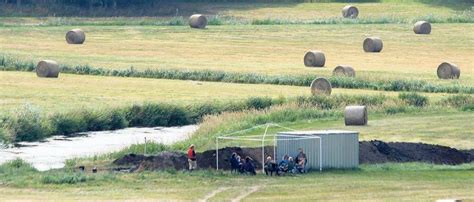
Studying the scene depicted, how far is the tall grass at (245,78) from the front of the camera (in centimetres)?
6912

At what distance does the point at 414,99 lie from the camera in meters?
62.4

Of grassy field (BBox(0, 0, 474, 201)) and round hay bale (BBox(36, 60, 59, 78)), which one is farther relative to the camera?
round hay bale (BBox(36, 60, 59, 78))

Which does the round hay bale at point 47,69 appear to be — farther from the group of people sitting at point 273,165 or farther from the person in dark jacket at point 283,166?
the person in dark jacket at point 283,166

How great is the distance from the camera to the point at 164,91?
6738cm

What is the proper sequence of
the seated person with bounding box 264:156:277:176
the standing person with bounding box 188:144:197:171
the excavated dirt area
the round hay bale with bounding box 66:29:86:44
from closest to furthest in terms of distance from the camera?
the seated person with bounding box 264:156:277:176 < the standing person with bounding box 188:144:197:171 < the excavated dirt area < the round hay bale with bounding box 66:29:86:44

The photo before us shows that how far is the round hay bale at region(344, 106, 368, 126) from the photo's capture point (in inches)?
2144

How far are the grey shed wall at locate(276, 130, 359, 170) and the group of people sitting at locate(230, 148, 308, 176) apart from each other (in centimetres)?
53

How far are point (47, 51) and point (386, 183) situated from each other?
4808 cm

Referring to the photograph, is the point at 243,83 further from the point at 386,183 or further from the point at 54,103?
the point at 386,183

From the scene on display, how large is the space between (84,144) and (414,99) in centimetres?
1567

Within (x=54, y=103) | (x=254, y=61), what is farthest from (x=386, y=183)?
(x=254, y=61)

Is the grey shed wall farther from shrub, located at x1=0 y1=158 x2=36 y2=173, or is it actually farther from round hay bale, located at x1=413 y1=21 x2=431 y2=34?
round hay bale, located at x1=413 y1=21 x2=431 y2=34

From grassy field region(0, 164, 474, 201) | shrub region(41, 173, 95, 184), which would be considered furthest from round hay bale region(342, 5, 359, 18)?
shrub region(41, 173, 95, 184)

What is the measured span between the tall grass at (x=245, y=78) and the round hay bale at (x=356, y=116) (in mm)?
13519
